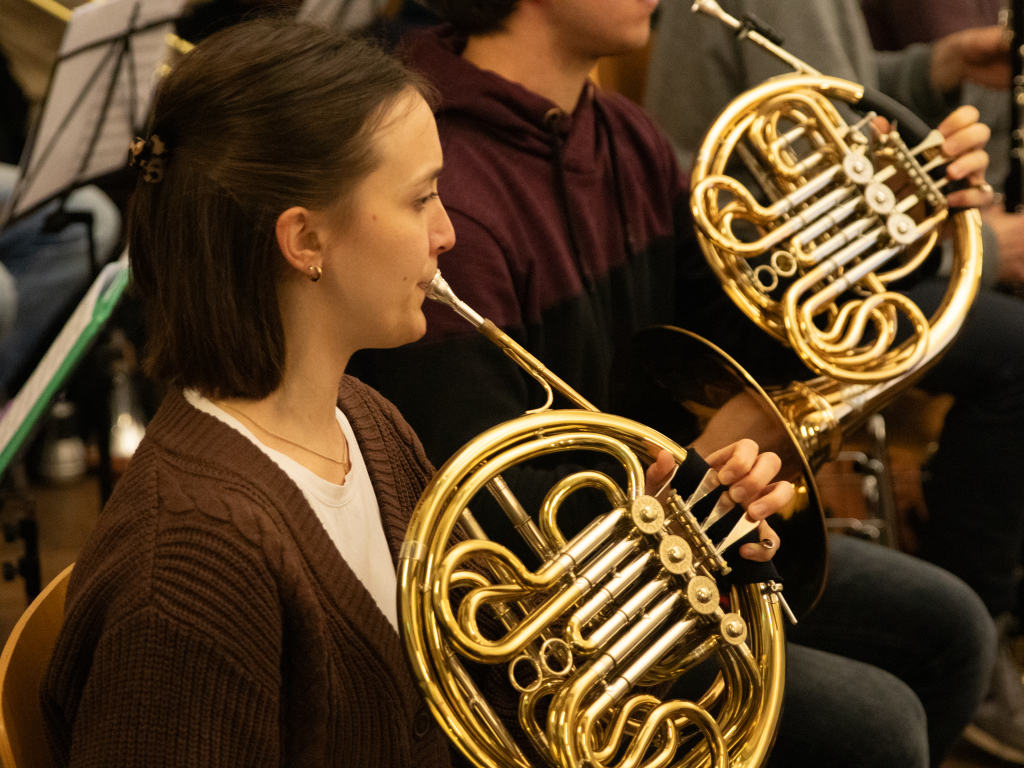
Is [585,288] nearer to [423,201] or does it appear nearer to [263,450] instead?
[423,201]

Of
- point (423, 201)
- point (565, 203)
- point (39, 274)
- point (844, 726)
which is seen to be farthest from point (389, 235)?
point (39, 274)

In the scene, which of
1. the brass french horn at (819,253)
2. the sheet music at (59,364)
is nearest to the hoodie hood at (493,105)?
the brass french horn at (819,253)

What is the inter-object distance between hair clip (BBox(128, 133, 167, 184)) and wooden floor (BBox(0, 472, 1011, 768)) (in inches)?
49.3

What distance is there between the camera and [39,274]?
1.95m

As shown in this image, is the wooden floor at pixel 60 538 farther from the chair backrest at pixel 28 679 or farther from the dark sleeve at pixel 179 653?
the dark sleeve at pixel 179 653

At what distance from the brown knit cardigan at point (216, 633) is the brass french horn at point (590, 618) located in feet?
0.22

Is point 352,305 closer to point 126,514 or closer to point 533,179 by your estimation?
point 126,514

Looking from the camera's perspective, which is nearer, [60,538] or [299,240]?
[299,240]

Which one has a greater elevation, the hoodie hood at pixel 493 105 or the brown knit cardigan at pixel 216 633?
the hoodie hood at pixel 493 105

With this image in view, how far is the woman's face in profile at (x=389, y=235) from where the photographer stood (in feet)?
2.40

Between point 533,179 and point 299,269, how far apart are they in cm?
45

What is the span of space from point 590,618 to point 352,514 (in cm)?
20

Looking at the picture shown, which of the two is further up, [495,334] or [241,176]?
[241,176]

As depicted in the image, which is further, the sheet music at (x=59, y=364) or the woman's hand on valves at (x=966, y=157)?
the woman's hand on valves at (x=966, y=157)
